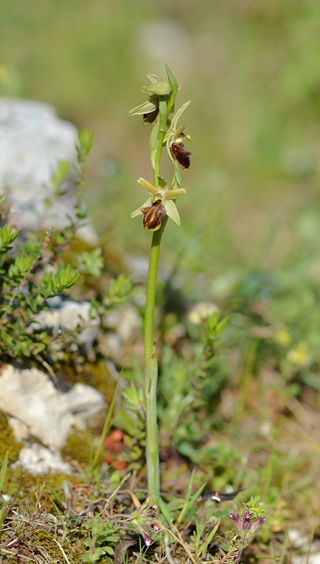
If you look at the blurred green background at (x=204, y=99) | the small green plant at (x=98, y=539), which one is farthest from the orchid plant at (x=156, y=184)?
the blurred green background at (x=204, y=99)

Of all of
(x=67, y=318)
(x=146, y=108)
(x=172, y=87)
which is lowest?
(x=67, y=318)

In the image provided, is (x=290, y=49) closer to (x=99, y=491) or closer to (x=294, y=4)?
(x=294, y=4)

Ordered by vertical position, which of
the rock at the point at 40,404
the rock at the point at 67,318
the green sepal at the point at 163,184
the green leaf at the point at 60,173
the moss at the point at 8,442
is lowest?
the moss at the point at 8,442

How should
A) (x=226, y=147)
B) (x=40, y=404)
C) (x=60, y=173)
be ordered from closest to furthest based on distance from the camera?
(x=40, y=404) → (x=60, y=173) → (x=226, y=147)

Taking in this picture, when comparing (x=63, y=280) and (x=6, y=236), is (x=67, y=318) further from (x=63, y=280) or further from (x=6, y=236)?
(x=6, y=236)

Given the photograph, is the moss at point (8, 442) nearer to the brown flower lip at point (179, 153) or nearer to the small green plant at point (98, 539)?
the small green plant at point (98, 539)

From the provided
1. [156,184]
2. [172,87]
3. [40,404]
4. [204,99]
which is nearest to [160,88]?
[172,87]
